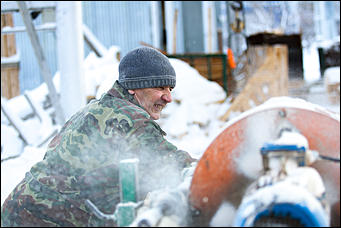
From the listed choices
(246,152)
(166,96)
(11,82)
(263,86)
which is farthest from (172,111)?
(246,152)

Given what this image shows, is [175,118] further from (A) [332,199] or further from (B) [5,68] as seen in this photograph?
(A) [332,199]

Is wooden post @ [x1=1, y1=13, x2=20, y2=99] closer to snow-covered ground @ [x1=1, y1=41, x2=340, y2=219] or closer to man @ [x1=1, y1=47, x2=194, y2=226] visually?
snow-covered ground @ [x1=1, y1=41, x2=340, y2=219]

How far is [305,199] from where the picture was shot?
33.4 inches

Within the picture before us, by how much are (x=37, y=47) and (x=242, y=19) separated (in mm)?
8892

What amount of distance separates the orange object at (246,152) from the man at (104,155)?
1.11ft

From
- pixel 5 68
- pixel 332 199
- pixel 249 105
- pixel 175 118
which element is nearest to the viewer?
pixel 332 199

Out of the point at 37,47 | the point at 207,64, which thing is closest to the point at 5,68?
the point at 207,64

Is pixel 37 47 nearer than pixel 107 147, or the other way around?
pixel 107 147

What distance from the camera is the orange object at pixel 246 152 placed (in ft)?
3.30

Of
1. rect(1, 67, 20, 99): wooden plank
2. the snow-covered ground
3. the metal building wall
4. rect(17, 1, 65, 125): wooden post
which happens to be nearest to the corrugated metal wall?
the metal building wall

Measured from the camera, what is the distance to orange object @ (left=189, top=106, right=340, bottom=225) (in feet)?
3.30

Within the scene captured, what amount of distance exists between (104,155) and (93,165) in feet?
0.22

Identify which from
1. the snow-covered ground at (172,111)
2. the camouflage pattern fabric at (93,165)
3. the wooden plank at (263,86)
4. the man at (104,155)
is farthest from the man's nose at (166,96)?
the wooden plank at (263,86)

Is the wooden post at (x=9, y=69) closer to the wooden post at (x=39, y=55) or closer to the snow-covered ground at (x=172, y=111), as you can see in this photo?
the snow-covered ground at (x=172, y=111)
